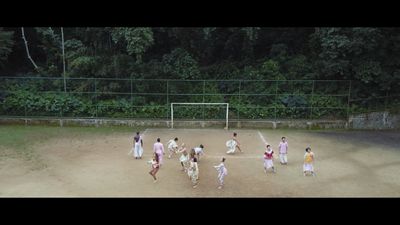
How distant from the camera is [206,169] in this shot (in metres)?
16.8

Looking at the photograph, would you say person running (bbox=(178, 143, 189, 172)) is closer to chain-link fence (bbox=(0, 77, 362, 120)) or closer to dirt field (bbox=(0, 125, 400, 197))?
dirt field (bbox=(0, 125, 400, 197))

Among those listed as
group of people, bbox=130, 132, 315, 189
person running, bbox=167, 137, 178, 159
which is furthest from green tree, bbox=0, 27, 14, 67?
person running, bbox=167, 137, 178, 159

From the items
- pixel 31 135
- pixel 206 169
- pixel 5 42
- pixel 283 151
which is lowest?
pixel 206 169

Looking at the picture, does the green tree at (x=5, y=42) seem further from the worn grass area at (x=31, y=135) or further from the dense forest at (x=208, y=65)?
the worn grass area at (x=31, y=135)

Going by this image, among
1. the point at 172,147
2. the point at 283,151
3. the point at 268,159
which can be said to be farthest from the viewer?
the point at 172,147

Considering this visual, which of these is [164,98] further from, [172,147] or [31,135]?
[172,147]

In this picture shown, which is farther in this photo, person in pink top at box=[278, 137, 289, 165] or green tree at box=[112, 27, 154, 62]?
green tree at box=[112, 27, 154, 62]

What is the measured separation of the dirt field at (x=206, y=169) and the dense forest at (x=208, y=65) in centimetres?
483

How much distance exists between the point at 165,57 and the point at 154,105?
656 cm

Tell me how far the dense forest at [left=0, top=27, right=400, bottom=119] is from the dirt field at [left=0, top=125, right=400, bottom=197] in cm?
483

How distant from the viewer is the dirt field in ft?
45.9

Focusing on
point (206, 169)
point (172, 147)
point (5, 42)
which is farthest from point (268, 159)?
point (5, 42)

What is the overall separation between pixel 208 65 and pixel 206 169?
20.4 m
